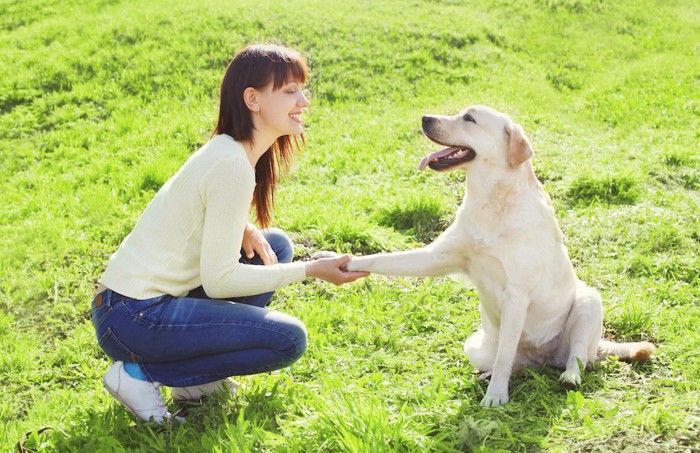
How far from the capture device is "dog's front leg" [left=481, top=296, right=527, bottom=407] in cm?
→ 325

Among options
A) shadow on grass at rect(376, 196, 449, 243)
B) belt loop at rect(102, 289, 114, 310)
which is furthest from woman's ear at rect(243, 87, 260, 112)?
shadow on grass at rect(376, 196, 449, 243)

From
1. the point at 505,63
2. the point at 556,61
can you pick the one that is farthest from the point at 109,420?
the point at 556,61

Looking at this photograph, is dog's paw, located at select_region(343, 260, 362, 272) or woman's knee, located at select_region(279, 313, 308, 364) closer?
woman's knee, located at select_region(279, 313, 308, 364)

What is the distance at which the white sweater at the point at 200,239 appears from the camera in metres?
2.99

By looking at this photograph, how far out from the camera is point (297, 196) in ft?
21.1

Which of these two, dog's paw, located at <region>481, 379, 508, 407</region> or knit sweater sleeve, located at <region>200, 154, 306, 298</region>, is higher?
knit sweater sleeve, located at <region>200, 154, 306, 298</region>

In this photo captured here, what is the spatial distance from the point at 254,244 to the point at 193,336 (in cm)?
66

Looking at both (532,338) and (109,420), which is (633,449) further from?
(109,420)

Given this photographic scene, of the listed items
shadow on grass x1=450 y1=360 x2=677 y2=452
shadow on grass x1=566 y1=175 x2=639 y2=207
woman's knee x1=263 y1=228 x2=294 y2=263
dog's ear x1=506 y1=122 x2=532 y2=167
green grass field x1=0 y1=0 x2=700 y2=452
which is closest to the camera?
shadow on grass x1=450 y1=360 x2=677 y2=452

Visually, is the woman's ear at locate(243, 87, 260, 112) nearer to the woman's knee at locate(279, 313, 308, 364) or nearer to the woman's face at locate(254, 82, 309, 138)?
the woman's face at locate(254, 82, 309, 138)

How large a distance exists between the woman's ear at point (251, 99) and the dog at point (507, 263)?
34.4 inches

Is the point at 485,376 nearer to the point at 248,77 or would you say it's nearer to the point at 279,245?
the point at 279,245

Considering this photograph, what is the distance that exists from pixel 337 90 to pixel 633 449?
7.67m

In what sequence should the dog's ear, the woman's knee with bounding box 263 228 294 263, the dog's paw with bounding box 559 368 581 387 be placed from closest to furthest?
the dog's paw with bounding box 559 368 581 387
the dog's ear
the woman's knee with bounding box 263 228 294 263
